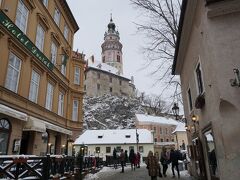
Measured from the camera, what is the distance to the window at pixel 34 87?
16062 mm

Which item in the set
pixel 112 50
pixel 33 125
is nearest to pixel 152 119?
pixel 112 50

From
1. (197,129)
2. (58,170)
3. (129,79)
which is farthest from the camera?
(129,79)

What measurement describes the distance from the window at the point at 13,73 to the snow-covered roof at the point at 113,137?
37.5m

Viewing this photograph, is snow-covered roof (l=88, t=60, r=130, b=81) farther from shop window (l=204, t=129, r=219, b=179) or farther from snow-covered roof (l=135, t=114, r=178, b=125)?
shop window (l=204, t=129, r=219, b=179)

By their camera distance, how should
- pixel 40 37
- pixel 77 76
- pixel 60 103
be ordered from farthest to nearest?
1. pixel 77 76
2. pixel 60 103
3. pixel 40 37

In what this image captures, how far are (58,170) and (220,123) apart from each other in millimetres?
6808

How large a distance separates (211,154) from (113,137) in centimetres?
4435

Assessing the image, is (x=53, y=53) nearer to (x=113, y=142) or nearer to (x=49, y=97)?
(x=49, y=97)

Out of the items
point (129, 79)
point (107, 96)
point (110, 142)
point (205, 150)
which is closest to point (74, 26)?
point (205, 150)

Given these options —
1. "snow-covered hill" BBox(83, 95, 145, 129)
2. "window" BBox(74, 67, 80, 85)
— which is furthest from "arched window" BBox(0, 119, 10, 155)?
"snow-covered hill" BBox(83, 95, 145, 129)

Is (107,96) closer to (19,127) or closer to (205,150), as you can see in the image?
(19,127)

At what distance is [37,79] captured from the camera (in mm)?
17016

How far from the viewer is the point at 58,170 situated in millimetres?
10227

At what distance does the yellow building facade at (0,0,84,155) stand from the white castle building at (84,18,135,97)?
5619cm
